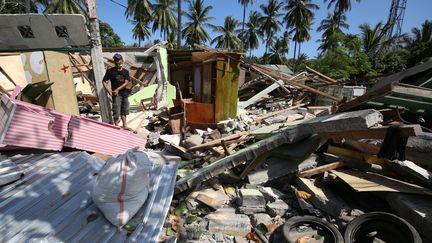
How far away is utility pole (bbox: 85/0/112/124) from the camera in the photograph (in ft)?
16.0

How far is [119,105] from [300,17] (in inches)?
1304

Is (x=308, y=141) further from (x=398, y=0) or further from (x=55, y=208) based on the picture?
(x=398, y=0)

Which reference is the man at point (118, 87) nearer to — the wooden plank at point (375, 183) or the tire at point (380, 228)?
the wooden plank at point (375, 183)

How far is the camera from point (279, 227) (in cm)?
272

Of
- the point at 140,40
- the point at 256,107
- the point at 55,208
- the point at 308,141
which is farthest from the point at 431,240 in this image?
the point at 140,40

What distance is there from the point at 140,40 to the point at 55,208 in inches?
1380

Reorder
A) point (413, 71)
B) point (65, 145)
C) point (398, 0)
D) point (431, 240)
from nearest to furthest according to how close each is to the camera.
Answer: point (431, 240) → point (65, 145) → point (413, 71) → point (398, 0)

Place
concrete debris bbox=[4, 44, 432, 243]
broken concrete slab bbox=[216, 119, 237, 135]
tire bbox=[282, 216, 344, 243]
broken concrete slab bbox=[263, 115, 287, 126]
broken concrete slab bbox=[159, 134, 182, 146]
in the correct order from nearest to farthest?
tire bbox=[282, 216, 344, 243], concrete debris bbox=[4, 44, 432, 243], broken concrete slab bbox=[159, 134, 182, 146], broken concrete slab bbox=[216, 119, 237, 135], broken concrete slab bbox=[263, 115, 287, 126]

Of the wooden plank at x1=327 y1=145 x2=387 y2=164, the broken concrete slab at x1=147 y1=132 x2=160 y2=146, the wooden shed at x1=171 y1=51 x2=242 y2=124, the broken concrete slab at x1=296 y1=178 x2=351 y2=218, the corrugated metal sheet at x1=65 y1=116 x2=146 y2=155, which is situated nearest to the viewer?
the broken concrete slab at x1=296 y1=178 x2=351 y2=218

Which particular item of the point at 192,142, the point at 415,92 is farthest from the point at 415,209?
the point at 192,142

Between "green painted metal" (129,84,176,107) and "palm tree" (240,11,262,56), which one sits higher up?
"palm tree" (240,11,262,56)

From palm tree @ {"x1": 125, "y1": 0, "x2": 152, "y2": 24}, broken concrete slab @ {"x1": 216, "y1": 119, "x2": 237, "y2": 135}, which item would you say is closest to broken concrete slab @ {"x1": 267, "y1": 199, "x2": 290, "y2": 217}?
broken concrete slab @ {"x1": 216, "y1": 119, "x2": 237, "y2": 135}

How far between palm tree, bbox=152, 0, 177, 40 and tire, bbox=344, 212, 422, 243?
29.3 meters

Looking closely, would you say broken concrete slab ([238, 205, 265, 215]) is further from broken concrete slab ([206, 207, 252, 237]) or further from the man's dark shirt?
the man's dark shirt
